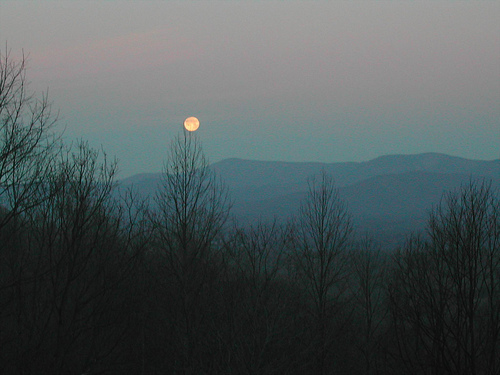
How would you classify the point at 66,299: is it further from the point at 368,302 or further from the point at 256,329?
the point at 368,302

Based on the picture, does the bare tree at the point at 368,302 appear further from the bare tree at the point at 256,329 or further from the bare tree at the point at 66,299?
the bare tree at the point at 66,299

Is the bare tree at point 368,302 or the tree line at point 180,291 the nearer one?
the tree line at point 180,291

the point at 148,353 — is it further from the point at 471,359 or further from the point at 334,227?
the point at 471,359

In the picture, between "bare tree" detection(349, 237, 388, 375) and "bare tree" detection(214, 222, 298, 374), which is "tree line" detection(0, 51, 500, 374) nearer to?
"bare tree" detection(214, 222, 298, 374)

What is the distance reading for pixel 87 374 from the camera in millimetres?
8773

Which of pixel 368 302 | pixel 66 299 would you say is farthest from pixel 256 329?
pixel 368 302

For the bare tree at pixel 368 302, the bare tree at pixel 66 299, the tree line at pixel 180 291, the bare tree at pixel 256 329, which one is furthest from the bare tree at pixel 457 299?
the bare tree at pixel 368 302

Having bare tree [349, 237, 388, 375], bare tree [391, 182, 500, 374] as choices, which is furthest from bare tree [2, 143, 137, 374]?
bare tree [349, 237, 388, 375]

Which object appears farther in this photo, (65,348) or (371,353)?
(371,353)

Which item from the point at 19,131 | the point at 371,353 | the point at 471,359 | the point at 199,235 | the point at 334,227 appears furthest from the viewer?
the point at 371,353

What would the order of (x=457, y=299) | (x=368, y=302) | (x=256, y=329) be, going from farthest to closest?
(x=368, y=302) < (x=256, y=329) < (x=457, y=299)

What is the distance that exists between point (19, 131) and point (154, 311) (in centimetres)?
1193

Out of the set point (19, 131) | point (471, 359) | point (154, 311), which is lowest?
point (154, 311)

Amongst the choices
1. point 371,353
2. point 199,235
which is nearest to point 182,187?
point 199,235
